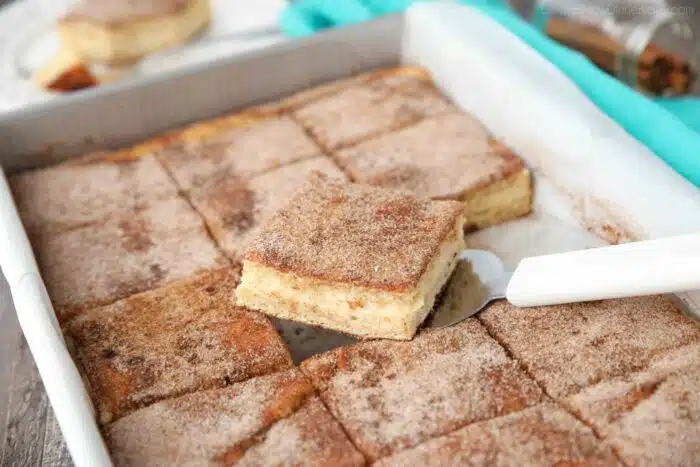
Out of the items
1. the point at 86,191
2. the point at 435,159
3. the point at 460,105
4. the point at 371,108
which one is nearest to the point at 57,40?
the point at 86,191

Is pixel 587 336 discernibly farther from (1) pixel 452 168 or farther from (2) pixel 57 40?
(2) pixel 57 40

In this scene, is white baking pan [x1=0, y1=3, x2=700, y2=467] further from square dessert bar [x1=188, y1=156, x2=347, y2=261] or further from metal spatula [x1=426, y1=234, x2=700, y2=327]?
square dessert bar [x1=188, y1=156, x2=347, y2=261]

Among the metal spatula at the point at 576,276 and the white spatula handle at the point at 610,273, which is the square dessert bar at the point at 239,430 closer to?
the metal spatula at the point at 576,276

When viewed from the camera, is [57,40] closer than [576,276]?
No

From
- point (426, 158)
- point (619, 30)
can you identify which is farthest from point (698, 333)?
point (619, 30)

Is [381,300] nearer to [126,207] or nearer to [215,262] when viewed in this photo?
[215,262]

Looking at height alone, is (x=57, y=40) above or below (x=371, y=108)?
below
